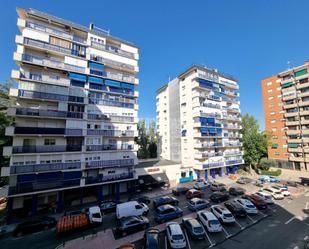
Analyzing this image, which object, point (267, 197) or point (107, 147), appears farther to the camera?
point (107, 147)

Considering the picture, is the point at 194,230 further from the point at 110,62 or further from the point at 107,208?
the point at 110,62

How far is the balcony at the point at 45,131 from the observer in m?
21.6

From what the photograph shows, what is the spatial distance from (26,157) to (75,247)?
540 inches

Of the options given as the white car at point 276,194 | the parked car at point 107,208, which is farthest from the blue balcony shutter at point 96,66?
the white car at point 276,194

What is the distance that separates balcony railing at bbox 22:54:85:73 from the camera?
22.7 m

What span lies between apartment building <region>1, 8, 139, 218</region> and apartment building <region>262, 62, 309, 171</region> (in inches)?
1917

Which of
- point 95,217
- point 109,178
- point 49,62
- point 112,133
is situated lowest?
point 95,217

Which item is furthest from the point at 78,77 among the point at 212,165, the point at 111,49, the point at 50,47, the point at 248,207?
the point at 212,165

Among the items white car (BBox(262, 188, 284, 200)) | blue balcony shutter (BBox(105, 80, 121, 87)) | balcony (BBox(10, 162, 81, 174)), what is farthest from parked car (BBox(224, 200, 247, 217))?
blue balcony shutter (BBox(105, 80, 121, 87))

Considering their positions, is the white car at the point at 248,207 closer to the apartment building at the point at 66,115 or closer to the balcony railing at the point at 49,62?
the apartment building at the point at 66,115

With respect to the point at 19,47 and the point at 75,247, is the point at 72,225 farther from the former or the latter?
the point at 19,47

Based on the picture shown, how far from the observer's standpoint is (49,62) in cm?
2384

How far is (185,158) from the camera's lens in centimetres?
4197

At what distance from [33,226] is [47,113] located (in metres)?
14.0
